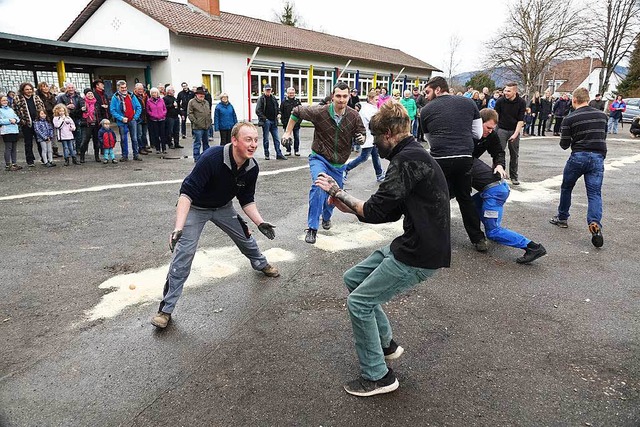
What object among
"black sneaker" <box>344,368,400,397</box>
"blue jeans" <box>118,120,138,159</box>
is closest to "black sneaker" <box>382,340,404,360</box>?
"black sneaker" <box>344,368,400,397</box>

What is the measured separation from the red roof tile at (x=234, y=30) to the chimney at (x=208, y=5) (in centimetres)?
24

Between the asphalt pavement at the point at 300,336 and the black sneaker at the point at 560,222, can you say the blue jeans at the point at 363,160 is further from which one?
the black sneaker at the point at 560,222

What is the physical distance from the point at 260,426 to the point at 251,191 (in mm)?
2088

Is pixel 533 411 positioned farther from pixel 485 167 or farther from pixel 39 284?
pixel 39 284

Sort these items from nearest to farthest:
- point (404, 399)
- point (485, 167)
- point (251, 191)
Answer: point (404, 399), point (251, 191), point (485, 167)

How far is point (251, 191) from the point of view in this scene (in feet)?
13.1

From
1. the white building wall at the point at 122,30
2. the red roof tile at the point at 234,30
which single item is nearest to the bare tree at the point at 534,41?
the red roof tile at the point at 234,30

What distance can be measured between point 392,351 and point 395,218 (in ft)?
3.25

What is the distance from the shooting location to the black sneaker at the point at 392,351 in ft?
10.1

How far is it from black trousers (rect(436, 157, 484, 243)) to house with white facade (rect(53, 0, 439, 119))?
1913cm

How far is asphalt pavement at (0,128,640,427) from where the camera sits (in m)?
2.61

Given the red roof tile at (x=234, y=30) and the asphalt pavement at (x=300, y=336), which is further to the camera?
the red roof tile at (x=234, y=30)

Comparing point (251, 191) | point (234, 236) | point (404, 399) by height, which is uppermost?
point (251, 191)

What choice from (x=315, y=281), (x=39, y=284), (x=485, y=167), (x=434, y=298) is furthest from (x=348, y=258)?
(x=39, y=284)
